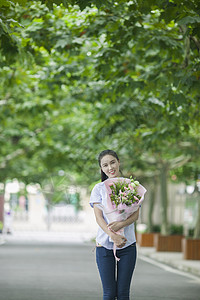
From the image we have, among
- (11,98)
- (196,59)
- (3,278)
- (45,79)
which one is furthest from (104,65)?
(11,98)

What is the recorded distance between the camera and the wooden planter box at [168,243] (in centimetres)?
2733

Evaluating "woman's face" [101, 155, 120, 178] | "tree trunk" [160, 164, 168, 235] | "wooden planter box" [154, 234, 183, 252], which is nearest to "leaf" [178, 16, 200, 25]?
"woman's face" [101, 155, 120, 178]

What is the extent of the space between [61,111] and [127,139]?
Answer: 5906 mm

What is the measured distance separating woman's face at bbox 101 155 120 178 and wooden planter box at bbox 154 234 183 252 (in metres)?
21.6

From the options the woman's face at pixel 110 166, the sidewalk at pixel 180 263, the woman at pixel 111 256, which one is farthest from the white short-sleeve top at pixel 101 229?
the sidewalk at pixel 180 263

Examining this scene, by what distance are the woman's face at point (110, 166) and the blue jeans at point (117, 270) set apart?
0.68 metres

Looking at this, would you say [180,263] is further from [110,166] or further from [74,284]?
[110,166]

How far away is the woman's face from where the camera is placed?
6109 mm

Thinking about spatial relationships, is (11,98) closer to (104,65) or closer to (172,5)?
(104,65)

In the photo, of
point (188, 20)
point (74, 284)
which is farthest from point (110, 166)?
point (74, 284)

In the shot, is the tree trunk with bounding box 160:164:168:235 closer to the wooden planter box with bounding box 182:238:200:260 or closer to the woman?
the wooden planter box with bounding box 182:238:200:260

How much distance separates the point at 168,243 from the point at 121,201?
72.4 ft

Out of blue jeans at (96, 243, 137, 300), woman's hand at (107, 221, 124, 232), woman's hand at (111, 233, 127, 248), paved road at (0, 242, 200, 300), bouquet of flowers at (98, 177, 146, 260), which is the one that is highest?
bouquet of flowers at (98, 177, 146, 260)

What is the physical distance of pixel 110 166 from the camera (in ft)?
20.1
